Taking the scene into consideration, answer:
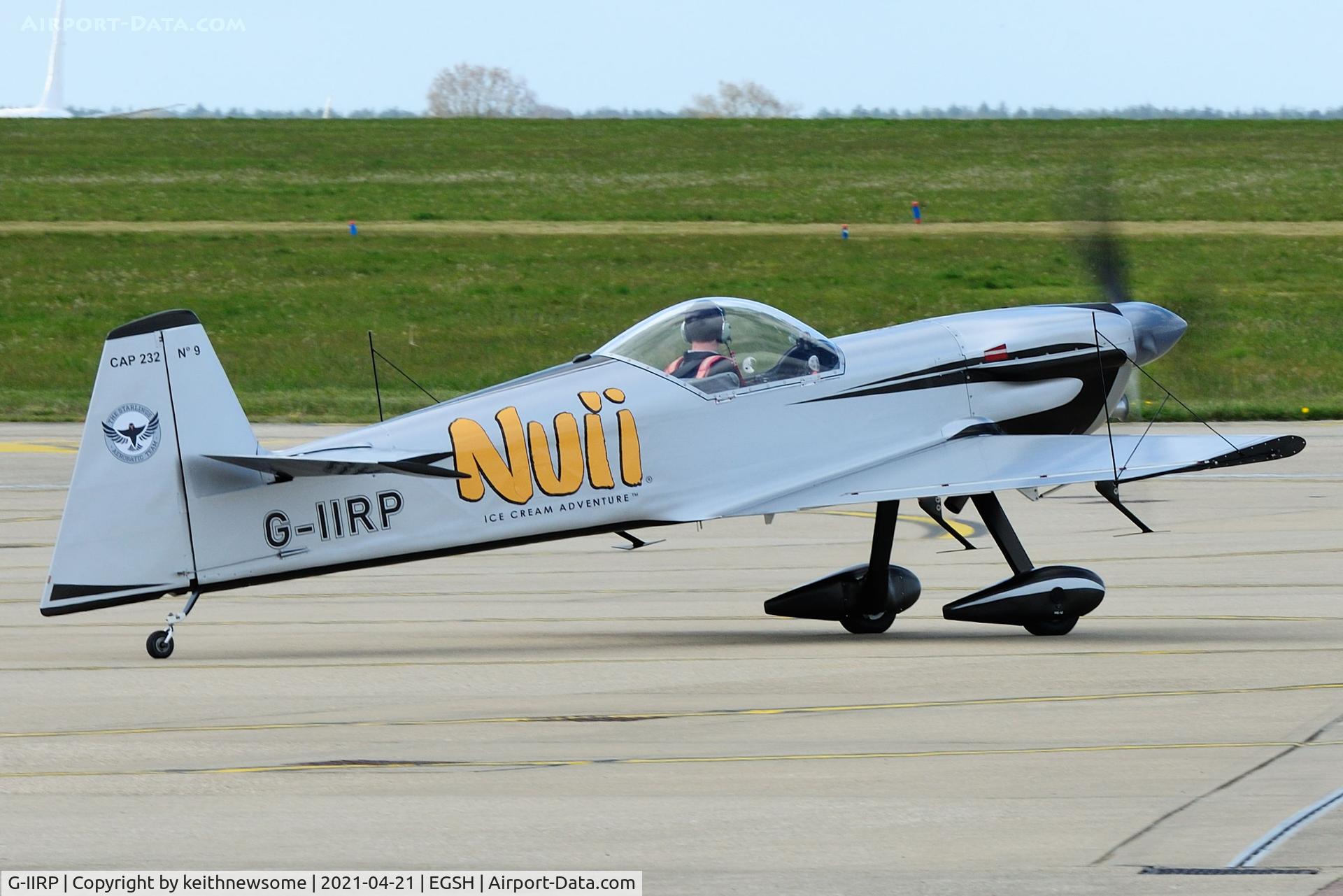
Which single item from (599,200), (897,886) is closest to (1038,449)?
(897,886)

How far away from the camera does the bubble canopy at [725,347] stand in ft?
39.1

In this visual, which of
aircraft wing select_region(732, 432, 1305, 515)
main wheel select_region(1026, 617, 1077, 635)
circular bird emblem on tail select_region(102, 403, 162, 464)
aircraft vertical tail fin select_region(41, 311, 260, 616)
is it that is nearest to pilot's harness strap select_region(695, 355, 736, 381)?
aircraft wing select_region(732, 432, 1305, 515)

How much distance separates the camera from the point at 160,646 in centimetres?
1141

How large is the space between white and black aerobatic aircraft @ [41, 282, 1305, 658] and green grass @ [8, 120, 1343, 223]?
3527cm

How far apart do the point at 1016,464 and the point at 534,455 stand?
3.33m

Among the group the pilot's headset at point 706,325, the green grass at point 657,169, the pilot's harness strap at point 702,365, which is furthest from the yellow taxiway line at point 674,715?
the green grass at point 657,169

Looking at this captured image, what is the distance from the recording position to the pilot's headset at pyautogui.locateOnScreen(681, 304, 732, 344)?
1197 centimetres

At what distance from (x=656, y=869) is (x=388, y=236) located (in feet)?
137

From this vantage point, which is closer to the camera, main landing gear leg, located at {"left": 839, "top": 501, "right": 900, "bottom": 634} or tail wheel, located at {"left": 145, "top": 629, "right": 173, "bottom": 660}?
tail wheel, located at {"left": 145, "top": 629, "right": 173, "bottom": 660}

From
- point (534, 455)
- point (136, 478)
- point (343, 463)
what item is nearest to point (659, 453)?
point (534, 455)

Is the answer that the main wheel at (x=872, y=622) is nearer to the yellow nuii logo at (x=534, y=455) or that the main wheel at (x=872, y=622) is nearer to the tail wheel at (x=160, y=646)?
the yellow nuii logo at (x=534, y=455)

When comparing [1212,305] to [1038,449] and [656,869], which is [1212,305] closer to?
[1038,449]

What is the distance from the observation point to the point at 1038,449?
12203 millimetres

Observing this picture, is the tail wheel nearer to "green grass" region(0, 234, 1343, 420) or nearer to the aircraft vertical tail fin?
the aircraft vertical tail fin
